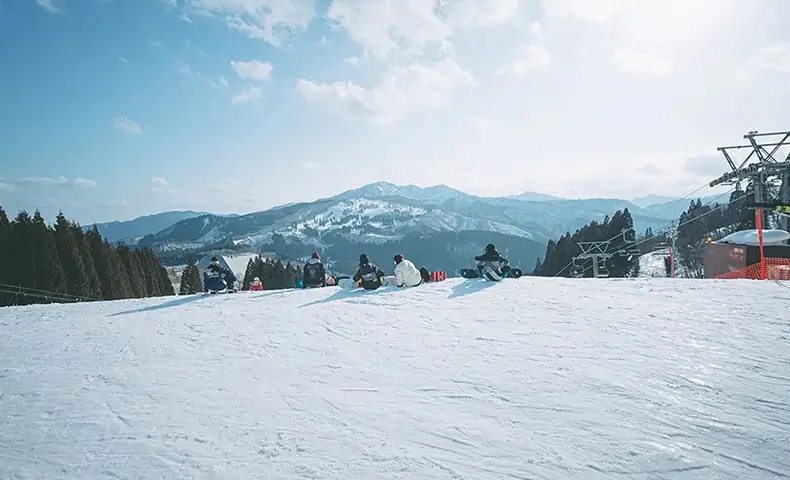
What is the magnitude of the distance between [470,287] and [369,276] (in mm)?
3082

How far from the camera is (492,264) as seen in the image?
1237 centimetres

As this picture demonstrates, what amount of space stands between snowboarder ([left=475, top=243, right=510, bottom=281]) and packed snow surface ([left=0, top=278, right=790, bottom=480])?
356cm

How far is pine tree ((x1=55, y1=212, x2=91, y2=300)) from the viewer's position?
34.3 metres

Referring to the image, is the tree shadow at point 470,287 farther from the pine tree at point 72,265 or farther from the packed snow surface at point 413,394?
the pine tree at point 72,265

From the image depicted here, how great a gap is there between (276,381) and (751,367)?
643 cm

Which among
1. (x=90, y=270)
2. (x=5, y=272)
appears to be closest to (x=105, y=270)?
(x=90, y=270)

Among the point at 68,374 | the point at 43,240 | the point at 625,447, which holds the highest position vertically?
the point at 43,240

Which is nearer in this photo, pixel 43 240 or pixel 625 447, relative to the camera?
pixel 625 447

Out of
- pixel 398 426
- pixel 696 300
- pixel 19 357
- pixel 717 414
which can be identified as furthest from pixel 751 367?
pixel 19 357

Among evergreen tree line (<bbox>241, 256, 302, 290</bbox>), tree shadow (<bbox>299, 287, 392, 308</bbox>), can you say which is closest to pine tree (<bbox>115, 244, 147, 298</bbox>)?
evergreen tree line (<bbox>241, 256, 302, 290</bbox>)

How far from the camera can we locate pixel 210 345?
698cm

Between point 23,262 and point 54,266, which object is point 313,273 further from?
point 23,262

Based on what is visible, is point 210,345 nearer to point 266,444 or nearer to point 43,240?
point 266,444

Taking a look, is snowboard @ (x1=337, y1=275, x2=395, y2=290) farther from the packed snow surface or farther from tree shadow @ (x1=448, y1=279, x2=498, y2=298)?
the packed snow surface
